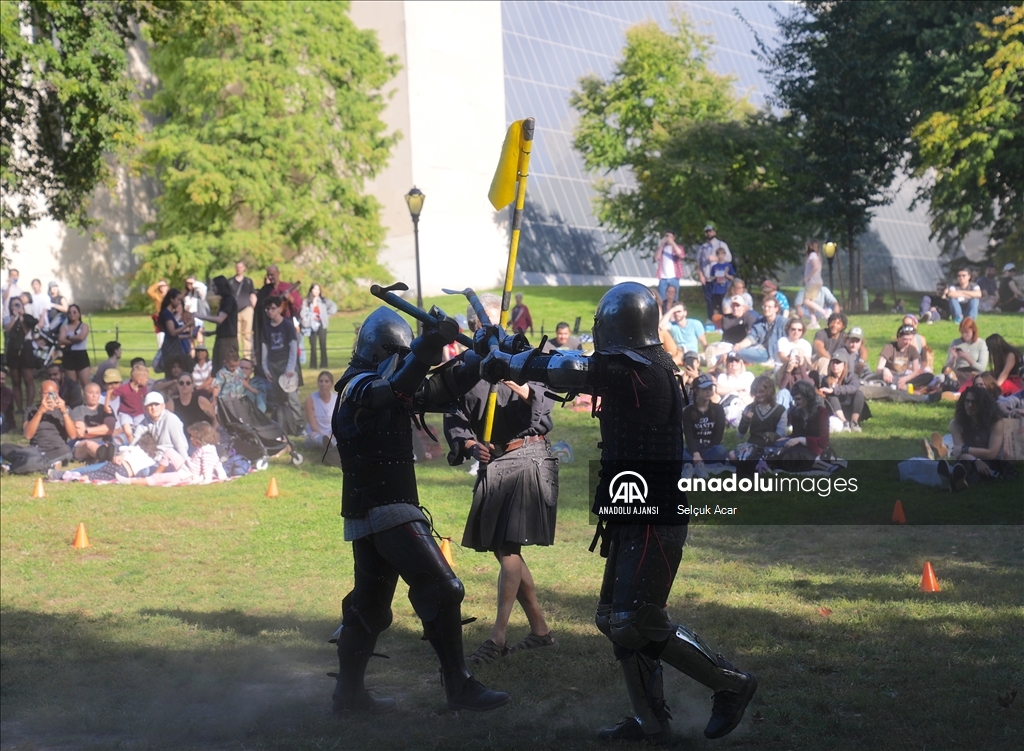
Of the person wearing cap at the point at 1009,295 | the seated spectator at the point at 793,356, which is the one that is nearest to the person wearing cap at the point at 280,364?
the seated spectator at the point at 793,356

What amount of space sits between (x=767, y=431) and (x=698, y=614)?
4942 millimetres

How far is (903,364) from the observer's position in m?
14.8

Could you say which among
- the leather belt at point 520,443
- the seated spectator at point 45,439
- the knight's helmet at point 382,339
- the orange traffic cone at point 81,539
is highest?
the knight's helmet at point 382,339

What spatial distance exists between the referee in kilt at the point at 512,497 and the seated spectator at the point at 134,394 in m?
8.32

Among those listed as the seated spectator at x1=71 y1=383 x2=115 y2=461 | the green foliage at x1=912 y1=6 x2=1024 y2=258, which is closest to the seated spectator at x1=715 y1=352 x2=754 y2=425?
the seated spectator at x1=71 y1=383 x2=115 y2=461

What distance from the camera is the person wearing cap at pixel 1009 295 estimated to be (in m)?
19.8

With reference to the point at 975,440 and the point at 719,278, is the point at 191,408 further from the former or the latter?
the point at 719,278

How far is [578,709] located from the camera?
5.71 meters

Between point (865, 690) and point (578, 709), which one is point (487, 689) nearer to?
point (578, 709)

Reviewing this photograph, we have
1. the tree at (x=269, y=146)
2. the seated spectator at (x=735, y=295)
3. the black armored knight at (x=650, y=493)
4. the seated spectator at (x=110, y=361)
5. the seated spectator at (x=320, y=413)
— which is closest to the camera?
the black armored knight at (x=650, y=493)

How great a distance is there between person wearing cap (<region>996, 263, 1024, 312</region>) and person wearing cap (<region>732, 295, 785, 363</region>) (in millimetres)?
6371

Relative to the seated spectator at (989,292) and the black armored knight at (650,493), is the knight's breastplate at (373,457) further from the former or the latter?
the seated spectator at (989,292)

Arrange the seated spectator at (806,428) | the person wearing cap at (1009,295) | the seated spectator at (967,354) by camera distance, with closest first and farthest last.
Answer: the seated spectator at (806,428) < the seated spectator at (967,354) < the person wearing cap at (1009,295)

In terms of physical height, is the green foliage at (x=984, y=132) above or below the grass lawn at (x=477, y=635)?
above
